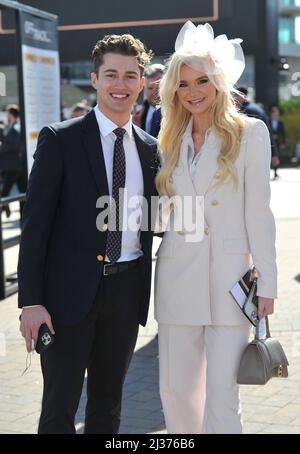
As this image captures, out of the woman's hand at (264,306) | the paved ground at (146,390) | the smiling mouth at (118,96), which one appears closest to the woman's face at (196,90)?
the smiling mouth at (118,96)

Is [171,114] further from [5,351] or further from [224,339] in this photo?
[5,351]

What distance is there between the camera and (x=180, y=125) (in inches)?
129

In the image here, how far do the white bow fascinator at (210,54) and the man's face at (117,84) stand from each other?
0.74 feet

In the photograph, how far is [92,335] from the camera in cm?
308

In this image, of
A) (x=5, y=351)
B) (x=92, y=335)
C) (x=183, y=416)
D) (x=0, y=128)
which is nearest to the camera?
(x=92, y=335)

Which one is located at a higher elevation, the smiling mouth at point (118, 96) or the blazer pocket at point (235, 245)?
the smiling mouth at point (118, 96)

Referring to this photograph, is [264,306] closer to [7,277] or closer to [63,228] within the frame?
[63,228]

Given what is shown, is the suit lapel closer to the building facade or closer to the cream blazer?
the cream blazer

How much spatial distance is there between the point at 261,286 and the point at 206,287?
0.76ft

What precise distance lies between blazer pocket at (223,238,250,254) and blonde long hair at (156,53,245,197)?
241 millimetres

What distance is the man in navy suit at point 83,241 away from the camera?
297 centimetres

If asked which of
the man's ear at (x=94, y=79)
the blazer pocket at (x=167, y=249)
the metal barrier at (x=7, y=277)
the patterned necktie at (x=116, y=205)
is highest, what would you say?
the man's ear at (x=94, y=79)

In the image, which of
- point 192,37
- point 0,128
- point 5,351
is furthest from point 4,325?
point 0,128

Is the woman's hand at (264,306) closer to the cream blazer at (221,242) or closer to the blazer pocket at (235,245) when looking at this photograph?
the cream blazer at (221,242)
